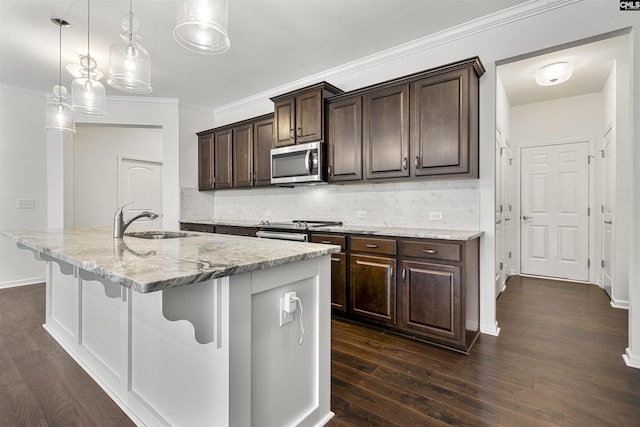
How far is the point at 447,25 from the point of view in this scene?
2834 mm

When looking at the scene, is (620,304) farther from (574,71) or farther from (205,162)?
(205,162)

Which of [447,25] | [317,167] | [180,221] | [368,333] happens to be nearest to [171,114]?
[180,221]

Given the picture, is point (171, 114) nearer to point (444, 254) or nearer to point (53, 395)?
point (53, 395)

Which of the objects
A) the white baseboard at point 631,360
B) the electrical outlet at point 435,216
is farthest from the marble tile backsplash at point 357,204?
the white baseboard at point 631,360

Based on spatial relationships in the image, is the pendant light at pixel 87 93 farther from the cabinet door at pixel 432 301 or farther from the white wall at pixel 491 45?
the cabinet door at pixel 432 301

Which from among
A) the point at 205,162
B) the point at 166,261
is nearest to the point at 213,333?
the point at 166,261

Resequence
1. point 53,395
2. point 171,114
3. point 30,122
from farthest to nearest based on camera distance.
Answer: point 171,114 < point 30,122 < point 53,395

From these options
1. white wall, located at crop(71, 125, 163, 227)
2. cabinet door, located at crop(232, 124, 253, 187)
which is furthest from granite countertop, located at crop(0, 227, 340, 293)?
white wall, located at crop(71, 125, 163, 227)

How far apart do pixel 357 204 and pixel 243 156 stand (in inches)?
75.1

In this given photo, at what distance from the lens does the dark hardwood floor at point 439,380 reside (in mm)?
1638

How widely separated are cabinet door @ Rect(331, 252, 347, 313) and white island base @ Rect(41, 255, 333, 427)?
136 cm

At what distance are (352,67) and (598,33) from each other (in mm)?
2165

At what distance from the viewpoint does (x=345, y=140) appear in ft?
10.7

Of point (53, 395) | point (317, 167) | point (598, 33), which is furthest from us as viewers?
point (317, 167)
